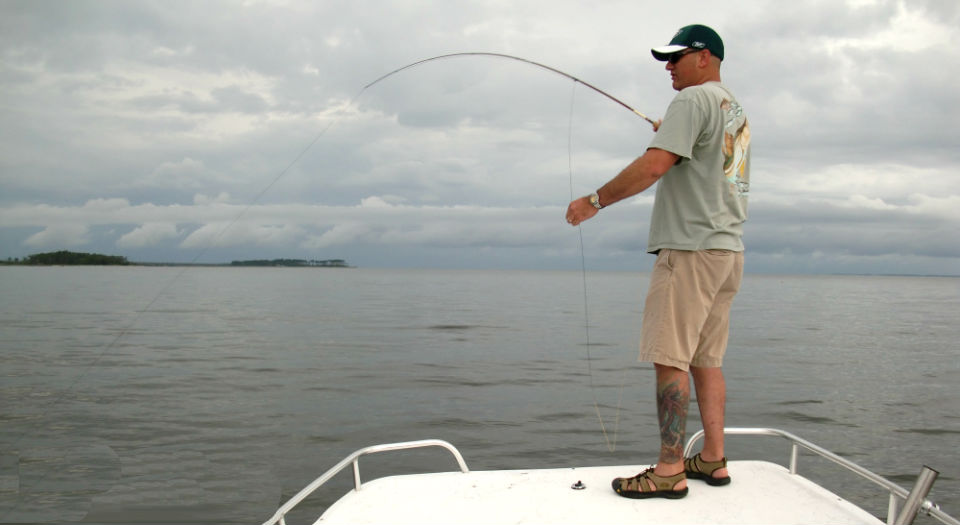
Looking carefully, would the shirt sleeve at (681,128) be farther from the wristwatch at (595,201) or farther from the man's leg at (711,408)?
the man's leg at (711,408)

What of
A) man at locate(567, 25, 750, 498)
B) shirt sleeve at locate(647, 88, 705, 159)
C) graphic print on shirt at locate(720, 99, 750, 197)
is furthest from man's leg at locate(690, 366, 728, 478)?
shirt sleeve at locate(647, 88, 705, 159)

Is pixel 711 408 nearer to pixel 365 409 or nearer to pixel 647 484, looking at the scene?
pixel 647 484

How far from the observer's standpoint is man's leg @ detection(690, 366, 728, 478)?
350cm

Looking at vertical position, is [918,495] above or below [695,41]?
below

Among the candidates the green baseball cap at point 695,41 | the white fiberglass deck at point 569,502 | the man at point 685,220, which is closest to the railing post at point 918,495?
the white fiberglass deck at point 569,502

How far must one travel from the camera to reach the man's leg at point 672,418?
3287 mm

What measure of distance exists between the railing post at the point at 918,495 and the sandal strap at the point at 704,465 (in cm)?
88

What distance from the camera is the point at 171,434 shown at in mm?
8750

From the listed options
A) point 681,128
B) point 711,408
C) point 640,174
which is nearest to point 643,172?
point 640,174

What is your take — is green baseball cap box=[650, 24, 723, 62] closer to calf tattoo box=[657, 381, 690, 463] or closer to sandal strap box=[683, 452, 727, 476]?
calf tattoo box=[657, 381, 690, 463]

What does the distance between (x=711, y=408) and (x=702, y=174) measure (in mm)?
1169

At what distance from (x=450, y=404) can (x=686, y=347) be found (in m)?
7.88

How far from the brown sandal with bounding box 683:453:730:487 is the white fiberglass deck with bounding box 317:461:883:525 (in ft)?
0.11

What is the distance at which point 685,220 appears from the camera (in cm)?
332
